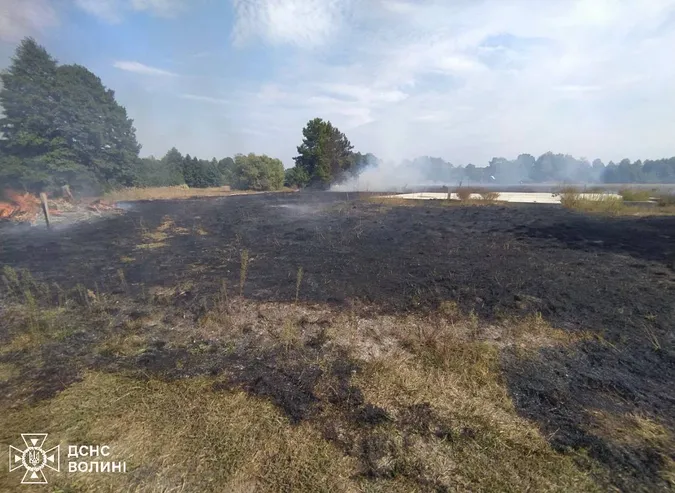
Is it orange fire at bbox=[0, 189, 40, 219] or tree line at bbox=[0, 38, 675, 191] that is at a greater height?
tree line at bbox=[0, 38, 675, 191]

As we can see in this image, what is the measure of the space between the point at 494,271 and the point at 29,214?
2073 centimetres

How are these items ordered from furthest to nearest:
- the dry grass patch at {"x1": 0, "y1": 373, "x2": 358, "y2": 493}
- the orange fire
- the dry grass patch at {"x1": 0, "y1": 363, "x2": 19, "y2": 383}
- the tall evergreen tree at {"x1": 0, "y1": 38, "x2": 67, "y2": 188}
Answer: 1. the tall evergreen tree at {"x1": 0, "y1": 38, "x2": 67, "y2": 188}
2. the orange fire
3. the dry grass patch at {"x1": 0, "y1": 363, "x2": 19, "y2": 383}
4. the dry grass patch at {"x1": 0, "y1": 373, "x2": 358, "y2": 493}

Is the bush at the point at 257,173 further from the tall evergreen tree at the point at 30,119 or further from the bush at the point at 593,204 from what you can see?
the bush at the point at 593,204

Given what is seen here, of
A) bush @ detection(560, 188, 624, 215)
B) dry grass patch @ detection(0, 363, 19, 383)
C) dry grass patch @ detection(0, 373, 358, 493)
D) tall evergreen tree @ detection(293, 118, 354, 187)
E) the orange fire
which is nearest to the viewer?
dry grass patch @ detection(0, 373, 358, 493)

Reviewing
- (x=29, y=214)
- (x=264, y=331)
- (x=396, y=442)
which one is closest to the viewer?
(x=396, y=442)

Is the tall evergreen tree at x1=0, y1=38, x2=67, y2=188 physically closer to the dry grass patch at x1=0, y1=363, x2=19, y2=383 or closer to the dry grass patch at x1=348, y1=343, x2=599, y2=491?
the dry grass patch at x1=0, y1=363, x2=19, y2=383

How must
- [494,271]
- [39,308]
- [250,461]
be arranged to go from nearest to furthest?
1. [250,461]
2. [39,308]
3. [494,271]

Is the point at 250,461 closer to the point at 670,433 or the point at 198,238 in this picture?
the point at 670,433

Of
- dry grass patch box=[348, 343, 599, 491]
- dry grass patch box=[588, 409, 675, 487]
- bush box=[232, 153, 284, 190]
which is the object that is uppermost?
bush box=[232, 153, 284, 190]

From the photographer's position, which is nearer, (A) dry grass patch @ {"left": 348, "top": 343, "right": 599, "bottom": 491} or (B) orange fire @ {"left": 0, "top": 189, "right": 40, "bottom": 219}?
(A) dry grass patch @ {"left": 348, "top": 343, "right": 599, "bottom": 491}

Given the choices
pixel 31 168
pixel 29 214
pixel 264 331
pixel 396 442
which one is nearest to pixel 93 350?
pixel 264 331

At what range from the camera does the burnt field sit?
2.24m

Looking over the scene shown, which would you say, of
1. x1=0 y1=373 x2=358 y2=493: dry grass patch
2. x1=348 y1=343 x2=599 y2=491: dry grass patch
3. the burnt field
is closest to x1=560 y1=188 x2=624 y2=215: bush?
the burnt field

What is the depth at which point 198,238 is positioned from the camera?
35.6ft
